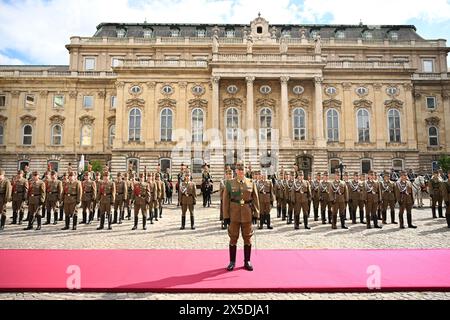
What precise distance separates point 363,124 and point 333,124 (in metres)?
2.97

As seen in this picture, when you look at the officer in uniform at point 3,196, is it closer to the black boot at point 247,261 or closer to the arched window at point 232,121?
the black boot at point 247,261

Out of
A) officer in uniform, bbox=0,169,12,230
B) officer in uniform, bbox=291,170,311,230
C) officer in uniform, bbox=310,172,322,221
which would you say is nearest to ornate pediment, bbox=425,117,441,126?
officer in uniform, bbox=310,172,322,221

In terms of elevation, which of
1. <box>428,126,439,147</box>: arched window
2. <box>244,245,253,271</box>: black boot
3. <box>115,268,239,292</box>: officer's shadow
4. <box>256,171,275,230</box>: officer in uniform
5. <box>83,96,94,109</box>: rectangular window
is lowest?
<box>115,268,239,292</box>: officer's shadow

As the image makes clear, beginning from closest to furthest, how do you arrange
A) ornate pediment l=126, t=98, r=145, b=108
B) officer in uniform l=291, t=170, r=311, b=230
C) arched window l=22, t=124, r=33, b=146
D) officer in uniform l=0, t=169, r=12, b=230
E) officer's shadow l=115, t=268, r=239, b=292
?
officer's shadow l=115, t=268, r=239, b=292
officer in uniform l=0, t=169, r=12, b=230
officer in uniform l=291, t=170, r=311, b=230
ornate pediment l=126, t=98, r=145, b=108
arched window l=22, t=124, r=33, b=146

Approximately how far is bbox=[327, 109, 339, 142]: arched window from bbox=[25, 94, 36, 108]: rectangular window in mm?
32129

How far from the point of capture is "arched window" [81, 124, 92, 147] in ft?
119

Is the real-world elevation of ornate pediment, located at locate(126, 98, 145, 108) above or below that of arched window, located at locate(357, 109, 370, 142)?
above

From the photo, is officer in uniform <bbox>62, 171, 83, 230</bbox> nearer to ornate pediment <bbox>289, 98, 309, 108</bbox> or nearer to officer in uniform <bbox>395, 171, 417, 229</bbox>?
officer in uniform <bbox>395, 171, 417, 229</bbox>

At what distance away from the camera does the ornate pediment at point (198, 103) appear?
32125 millimetres

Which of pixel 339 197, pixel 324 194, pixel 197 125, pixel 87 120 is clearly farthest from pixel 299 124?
pixel 87 120

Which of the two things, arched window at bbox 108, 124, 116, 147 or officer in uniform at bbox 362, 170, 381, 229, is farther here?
arched window at bbox 108, 124, 116, 147

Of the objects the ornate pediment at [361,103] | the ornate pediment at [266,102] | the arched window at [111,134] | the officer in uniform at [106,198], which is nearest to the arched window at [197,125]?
the ornate pediment at [266,102]

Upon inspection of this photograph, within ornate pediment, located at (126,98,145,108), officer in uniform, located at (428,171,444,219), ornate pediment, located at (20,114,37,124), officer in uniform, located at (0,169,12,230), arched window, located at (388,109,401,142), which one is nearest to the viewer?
officer in uniform, located at (0,169,12,230)

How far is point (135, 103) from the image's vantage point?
3191cm
